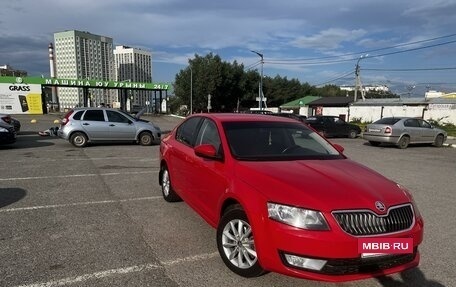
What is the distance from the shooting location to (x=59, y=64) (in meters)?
103

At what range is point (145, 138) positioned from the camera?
17078 millimetres

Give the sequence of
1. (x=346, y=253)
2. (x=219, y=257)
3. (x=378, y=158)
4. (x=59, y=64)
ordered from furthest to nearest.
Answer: (x=59, y=64), (x=378, y=158), (x=219, y=257), (x=346, y=253)

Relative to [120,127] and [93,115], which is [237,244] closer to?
[120,127]

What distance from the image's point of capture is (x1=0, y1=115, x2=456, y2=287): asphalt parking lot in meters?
4.02

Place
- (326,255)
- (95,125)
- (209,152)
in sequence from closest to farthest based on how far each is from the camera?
(326,255), (209,152), (95,125)

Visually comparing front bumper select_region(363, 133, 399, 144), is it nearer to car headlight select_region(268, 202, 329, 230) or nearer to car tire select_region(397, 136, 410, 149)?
car tire select_region(397, 136, 410, 149)

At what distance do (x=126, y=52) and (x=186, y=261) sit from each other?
108265mm

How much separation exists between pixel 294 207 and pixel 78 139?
1404 cm

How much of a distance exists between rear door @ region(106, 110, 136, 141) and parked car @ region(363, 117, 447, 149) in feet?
36.2

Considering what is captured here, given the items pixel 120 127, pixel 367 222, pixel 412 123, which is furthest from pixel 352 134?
pixel 367 222

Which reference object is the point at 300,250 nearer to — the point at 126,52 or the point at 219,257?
the point at 219,257

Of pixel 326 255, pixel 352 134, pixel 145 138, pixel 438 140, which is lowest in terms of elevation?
pixel 352 134

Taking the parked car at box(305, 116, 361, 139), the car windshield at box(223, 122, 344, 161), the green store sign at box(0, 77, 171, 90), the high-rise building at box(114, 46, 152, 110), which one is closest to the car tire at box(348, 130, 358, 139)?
the parked car at box(305, 116, 361, 139)

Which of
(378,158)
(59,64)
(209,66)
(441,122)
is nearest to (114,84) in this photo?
(209,66)
